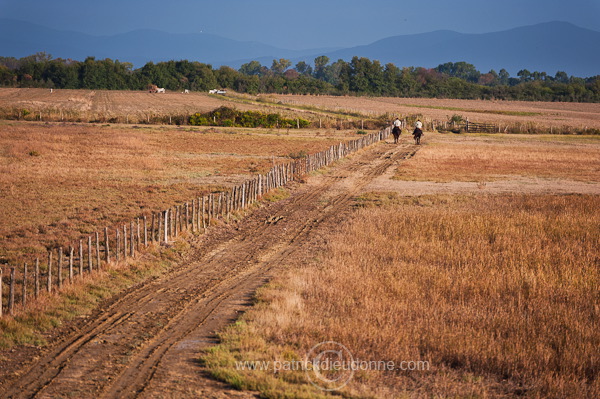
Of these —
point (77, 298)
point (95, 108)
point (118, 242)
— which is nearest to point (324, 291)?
point (77, 298)

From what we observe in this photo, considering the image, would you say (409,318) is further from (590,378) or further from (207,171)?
(207,171)

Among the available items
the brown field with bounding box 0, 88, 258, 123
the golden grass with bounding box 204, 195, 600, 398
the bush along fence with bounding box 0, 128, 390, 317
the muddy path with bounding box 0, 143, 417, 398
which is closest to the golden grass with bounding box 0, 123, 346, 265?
the bush along fence with bounding box 0, 128, 390, 317

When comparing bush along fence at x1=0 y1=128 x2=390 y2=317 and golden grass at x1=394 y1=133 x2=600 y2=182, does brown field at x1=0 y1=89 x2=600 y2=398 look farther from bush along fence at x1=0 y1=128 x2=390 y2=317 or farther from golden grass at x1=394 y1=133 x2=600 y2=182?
golden grass at x1=394 y1=133 x2=600 y2=182

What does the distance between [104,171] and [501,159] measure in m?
26.9

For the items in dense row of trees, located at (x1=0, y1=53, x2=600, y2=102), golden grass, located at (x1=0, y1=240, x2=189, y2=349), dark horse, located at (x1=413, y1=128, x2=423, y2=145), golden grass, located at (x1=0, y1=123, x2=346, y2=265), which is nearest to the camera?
golden grass, located at (x1=0, y1=240, x2=189, y2=349)

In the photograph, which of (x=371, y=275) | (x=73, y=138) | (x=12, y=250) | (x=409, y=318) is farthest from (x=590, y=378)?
(x=73, y=138)

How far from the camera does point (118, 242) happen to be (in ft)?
47.4

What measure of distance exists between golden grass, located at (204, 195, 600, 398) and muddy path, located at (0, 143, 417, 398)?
25.6 inches

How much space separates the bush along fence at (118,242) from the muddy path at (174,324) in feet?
2.93

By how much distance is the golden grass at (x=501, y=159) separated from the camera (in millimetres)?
34062

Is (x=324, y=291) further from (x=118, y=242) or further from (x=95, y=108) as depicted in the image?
(x=95, y=108)

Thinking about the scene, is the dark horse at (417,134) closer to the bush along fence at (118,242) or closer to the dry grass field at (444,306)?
the bush along fence at (118,242)

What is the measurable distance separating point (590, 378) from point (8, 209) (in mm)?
19322

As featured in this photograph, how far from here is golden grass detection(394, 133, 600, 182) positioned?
112ft
